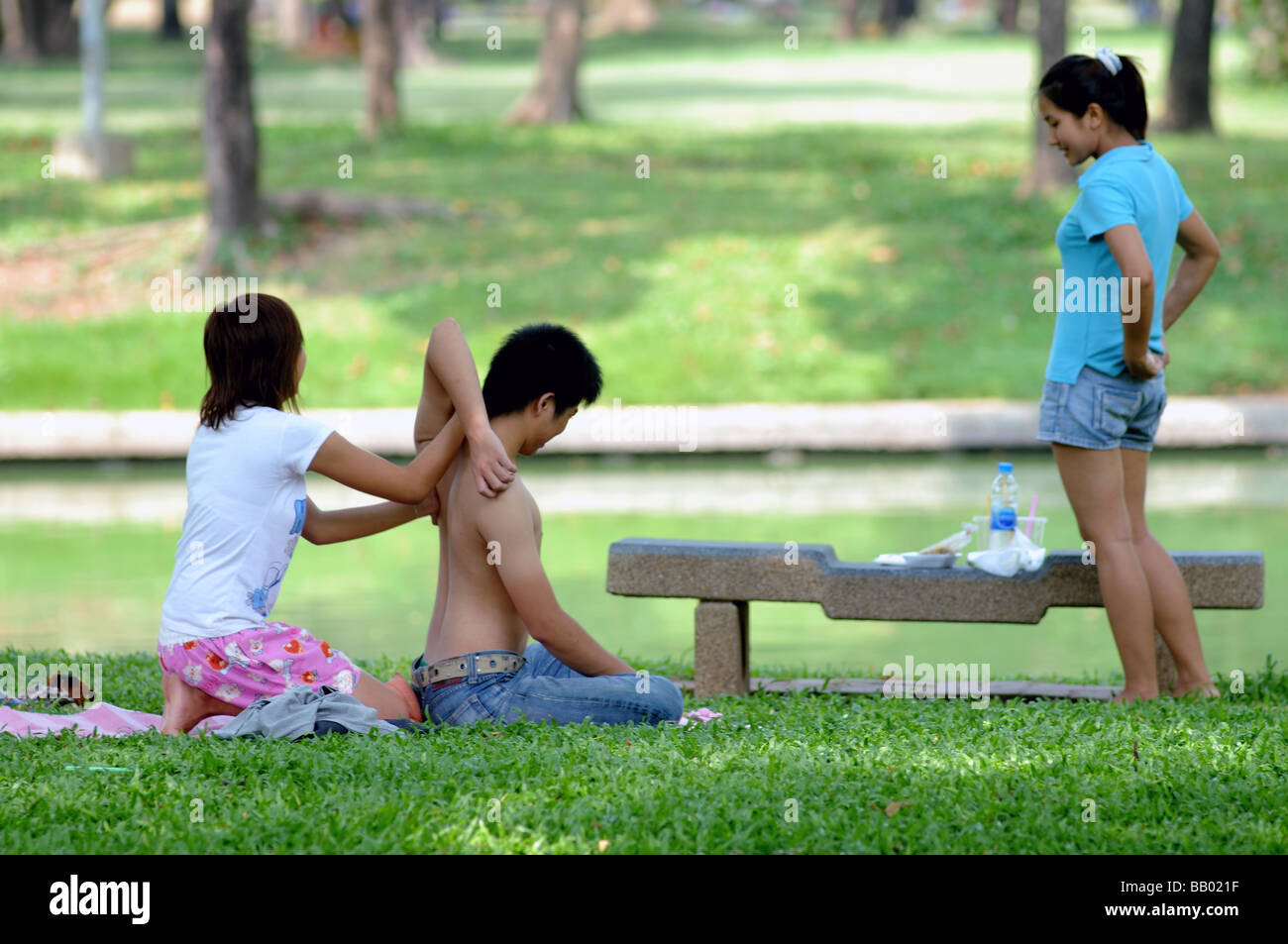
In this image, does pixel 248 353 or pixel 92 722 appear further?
pixel 92 722

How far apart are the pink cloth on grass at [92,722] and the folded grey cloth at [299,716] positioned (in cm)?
15

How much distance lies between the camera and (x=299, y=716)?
14.4 feet

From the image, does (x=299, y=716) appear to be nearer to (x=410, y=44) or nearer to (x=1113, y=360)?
(x=1113, y=360)

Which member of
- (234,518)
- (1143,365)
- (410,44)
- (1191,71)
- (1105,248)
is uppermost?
(410,44)

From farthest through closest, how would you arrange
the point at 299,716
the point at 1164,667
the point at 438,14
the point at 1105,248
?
the point at 438,14 < the point at 1164,667 < the point at 1105,248 < the point at 299,716

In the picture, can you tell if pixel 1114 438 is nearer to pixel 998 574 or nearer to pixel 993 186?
pixel 998 574

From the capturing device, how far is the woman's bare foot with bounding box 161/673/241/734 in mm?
4578

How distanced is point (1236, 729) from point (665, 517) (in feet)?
18.4

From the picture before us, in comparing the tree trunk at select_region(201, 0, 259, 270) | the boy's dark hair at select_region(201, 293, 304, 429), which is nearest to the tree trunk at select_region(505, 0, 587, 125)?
the tree trunk at select_region(201, 0, 259, 270)

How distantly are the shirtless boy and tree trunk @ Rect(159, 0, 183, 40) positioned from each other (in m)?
41.3

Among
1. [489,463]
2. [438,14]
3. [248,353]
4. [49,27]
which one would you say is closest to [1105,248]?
[489,463]

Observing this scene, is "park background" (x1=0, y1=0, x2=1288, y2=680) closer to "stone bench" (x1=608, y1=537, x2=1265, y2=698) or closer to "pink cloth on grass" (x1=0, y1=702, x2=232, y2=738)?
"stone bench" (x1=608, y1=537, x2=1265, y2=698)

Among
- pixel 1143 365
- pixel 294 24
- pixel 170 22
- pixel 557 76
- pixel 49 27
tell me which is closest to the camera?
pixel 1143 365

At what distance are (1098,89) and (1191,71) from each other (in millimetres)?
17842
